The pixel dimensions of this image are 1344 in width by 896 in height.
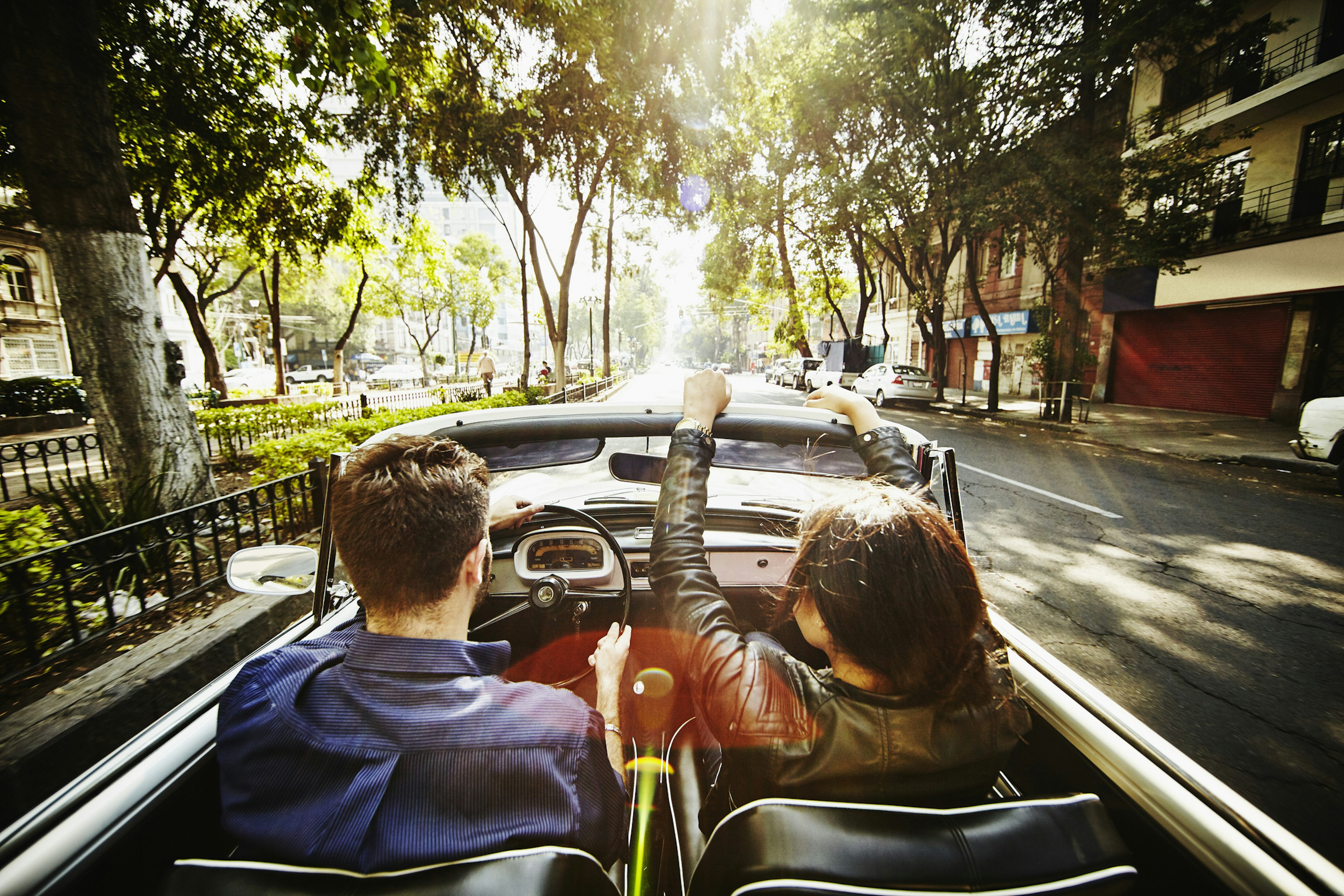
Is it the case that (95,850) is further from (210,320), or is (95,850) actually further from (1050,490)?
(210,320)

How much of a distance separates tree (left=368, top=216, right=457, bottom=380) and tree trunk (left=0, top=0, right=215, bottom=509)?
62.0 ft

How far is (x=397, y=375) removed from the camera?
46.9m

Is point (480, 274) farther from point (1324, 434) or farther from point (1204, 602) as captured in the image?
point (1204, 602)

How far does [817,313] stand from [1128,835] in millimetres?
33913

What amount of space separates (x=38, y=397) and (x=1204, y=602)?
25.1 m

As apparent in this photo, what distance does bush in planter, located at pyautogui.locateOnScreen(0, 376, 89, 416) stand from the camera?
14.9 meters

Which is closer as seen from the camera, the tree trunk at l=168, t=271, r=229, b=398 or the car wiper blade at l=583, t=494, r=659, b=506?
the car wiper blade at l=583, t=494, r=659, b=506

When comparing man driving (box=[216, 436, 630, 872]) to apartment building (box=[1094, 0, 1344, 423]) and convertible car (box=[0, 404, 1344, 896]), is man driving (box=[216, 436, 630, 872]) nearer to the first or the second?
convertible car (box=[0, 404, 1344, 896])

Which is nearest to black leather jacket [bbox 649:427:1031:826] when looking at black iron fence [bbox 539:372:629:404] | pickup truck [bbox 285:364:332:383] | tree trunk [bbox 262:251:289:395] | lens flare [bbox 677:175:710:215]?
black iron fence [bbox 539:372:629:404]

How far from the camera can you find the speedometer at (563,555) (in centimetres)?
247

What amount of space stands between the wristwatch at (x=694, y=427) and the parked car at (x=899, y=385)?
65.9 feet

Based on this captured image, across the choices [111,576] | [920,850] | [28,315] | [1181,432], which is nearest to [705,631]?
[920,850]

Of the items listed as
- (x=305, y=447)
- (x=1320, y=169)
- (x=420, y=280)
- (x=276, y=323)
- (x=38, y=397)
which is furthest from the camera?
(x=420, y=280)

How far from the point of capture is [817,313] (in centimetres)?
3303
